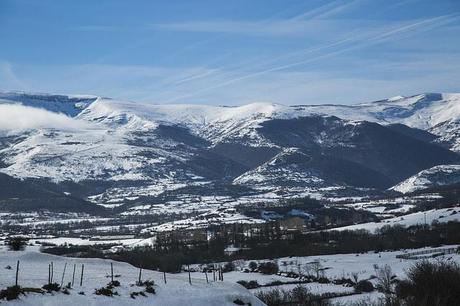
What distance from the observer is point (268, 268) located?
445 feet

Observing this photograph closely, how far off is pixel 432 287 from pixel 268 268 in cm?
8563

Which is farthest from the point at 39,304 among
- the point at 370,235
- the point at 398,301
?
the point at 370,235

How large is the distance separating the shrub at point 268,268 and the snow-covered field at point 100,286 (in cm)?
8206

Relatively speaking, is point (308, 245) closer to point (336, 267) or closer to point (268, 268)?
point (336, 267)

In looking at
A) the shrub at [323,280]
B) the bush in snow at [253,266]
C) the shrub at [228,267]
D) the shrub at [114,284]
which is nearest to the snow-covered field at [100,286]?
the shrub at [114,284]

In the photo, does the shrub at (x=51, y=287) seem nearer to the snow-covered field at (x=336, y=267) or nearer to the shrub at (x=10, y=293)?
the shrub at (x=10, y=293)

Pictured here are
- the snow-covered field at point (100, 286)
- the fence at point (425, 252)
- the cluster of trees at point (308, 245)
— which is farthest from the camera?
the cluster of trees at point (308, 245)

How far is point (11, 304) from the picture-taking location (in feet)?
106

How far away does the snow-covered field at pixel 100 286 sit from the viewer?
36.0 metres

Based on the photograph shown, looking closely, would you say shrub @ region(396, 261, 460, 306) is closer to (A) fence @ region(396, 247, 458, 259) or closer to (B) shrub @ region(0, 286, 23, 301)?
(B) shrub @ region(0, 286, 23, 301)

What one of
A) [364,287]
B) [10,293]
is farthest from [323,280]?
[10,293]

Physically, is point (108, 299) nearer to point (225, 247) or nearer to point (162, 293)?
point (162, 293)

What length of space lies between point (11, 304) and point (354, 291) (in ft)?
241

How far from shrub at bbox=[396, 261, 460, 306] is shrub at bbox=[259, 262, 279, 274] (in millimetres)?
78737
